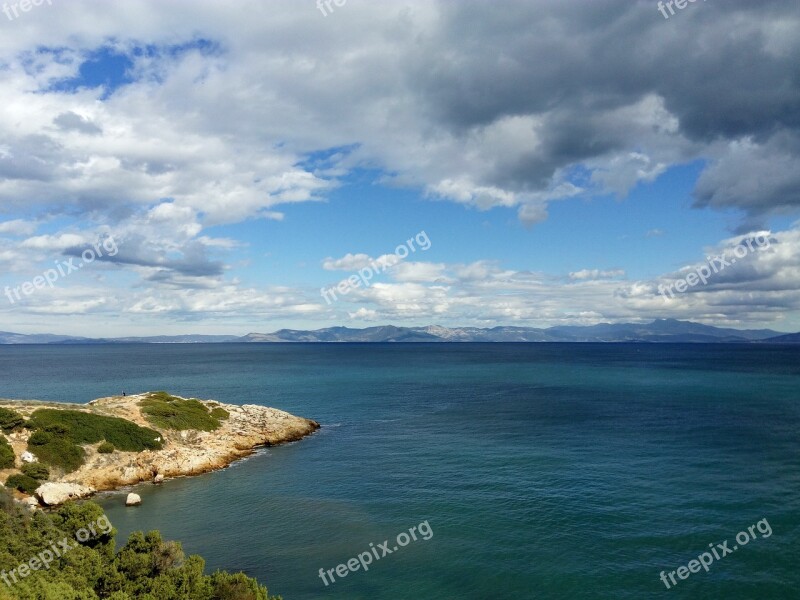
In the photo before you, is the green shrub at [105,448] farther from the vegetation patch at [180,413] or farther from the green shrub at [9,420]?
the green shrub at [9,420]

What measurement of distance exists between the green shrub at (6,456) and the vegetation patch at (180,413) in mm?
18020

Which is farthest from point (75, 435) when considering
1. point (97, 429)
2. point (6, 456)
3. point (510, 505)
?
point (510, 505)

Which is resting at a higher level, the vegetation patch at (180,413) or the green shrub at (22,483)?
the vegetation patch at (180,413)

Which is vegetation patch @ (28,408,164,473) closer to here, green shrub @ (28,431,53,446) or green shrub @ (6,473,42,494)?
green shrub @ (28,431,53,446)

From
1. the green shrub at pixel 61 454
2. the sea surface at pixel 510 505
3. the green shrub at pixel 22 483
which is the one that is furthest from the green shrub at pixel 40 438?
the sea surface at pixel 510 505

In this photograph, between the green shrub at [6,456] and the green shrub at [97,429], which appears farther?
the green shrub at [97,429]

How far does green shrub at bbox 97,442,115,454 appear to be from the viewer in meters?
59.1

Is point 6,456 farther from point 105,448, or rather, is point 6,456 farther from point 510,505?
point 510,505

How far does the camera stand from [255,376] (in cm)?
18500

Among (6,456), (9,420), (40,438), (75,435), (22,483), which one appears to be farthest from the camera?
(75,435)

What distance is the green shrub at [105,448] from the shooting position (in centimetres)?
5906

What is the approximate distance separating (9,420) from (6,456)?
7.55 meters

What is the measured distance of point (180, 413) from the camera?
2908 inches

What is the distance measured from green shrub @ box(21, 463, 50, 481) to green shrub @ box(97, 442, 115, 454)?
6.73 meters
